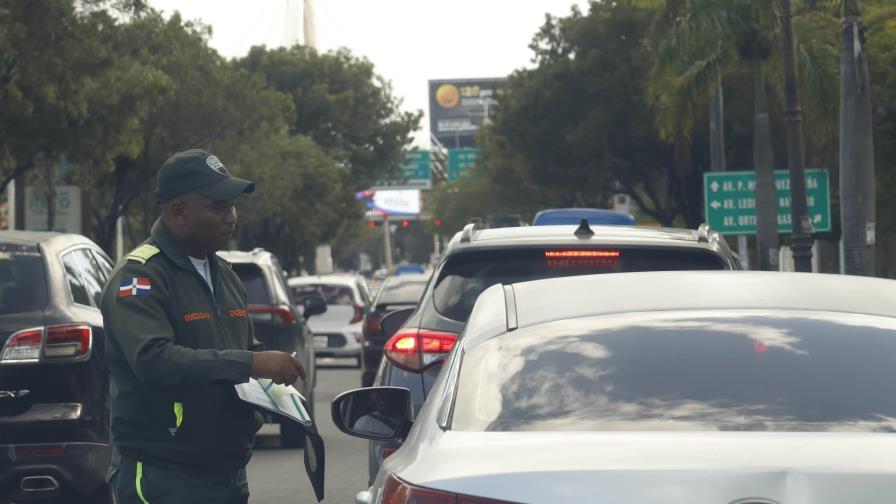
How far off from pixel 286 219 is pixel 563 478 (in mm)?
61477

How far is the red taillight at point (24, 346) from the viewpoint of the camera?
774 centimetres

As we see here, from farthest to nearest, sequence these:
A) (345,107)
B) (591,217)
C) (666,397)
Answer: (345,107) → (591,217) → (666,397)

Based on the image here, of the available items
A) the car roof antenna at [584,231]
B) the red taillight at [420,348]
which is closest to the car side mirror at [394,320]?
the red taillight at [420,348]

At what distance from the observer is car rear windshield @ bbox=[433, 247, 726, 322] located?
278 inches

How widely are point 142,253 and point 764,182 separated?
2635cm

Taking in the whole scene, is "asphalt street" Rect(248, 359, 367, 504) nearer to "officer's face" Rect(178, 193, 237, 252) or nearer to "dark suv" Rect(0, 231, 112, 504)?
"dark suv" Rect(0, 231, 112, 504)

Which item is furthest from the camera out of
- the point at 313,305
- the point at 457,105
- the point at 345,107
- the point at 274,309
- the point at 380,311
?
the point at 457,105

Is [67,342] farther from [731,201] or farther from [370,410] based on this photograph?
[731,201]

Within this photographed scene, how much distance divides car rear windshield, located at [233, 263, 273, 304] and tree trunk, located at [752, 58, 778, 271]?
16911 mm

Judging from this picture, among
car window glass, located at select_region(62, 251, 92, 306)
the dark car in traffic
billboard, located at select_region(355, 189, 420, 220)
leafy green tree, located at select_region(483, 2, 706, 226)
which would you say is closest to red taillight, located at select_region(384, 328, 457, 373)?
car window glass, located at select_region(62, 251, 92, 306)

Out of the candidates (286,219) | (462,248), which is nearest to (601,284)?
(462,248)

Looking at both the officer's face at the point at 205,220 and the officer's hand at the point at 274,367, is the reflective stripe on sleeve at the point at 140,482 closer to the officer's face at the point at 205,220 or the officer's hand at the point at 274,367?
the officer's hand at the point at 274,367

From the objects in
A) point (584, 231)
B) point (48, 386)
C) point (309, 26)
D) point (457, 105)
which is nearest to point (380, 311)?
point (48, 386)

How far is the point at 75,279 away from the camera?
8414 millimetres
